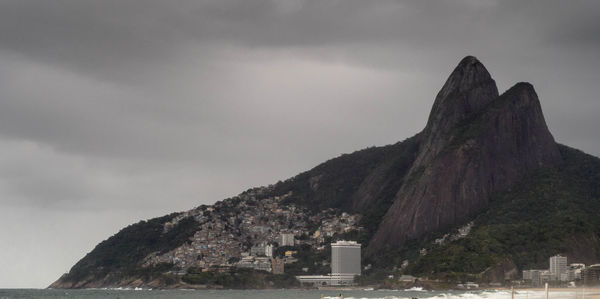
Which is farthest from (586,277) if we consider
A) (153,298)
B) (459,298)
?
(153,298)

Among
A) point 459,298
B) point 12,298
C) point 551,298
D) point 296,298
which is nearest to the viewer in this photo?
point 551,298

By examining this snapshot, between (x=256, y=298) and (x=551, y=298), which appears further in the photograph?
(x=256, y=298)

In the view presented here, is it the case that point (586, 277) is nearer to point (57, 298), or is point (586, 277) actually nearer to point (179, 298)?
point (179, 298)

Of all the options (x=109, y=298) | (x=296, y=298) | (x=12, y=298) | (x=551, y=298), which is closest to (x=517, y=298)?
(x=551, y=298)

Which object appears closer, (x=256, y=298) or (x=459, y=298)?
(x=459, y=298)

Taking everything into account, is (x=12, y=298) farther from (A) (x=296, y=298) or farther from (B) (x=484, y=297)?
(B) (x=484, y=297)

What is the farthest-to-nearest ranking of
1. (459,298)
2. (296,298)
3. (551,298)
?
(296,298) < (459,298) < (551,298)

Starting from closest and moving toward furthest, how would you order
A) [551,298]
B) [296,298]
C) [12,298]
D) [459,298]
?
[551,298] → [459,298] → [296,298] → [12,298]

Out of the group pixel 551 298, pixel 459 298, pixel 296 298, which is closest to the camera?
pixel 551 298
